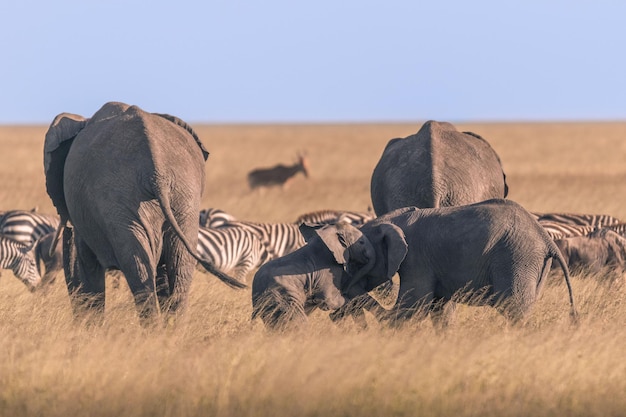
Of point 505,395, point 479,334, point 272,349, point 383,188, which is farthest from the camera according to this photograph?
point 383,188

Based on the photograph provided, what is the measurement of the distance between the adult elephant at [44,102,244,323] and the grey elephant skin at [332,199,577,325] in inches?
52.8

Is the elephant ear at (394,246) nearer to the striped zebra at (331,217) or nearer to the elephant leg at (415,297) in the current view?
the elephant leg at (415,297)

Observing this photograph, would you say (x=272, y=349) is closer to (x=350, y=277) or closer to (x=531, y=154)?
(x=350, y=277)

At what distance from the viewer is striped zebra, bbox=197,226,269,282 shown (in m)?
16.0

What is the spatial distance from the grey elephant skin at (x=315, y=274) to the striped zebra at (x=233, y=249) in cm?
566

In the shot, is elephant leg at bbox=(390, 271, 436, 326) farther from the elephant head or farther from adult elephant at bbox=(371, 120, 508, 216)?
adult elephant at bbox=(371, 120, 508, 216)

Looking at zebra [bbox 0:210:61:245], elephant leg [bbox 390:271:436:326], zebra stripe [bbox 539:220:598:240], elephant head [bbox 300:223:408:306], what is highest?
elephant head [bbox 300:223:408:306]

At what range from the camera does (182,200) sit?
34.2ft

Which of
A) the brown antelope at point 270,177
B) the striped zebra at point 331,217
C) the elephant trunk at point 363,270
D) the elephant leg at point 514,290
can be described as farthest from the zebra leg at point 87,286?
the brown antelope at point 270,177

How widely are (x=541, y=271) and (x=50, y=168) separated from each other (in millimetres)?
4427

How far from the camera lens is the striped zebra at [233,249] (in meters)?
16.0

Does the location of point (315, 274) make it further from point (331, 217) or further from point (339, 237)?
point (331, 217)

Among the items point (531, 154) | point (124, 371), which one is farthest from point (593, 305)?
point (531, 154)

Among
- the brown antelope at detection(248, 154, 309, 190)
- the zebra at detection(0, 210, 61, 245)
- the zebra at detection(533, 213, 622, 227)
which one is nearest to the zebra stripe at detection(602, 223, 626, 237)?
the zebra at detection(533, 213, 622, 227)
